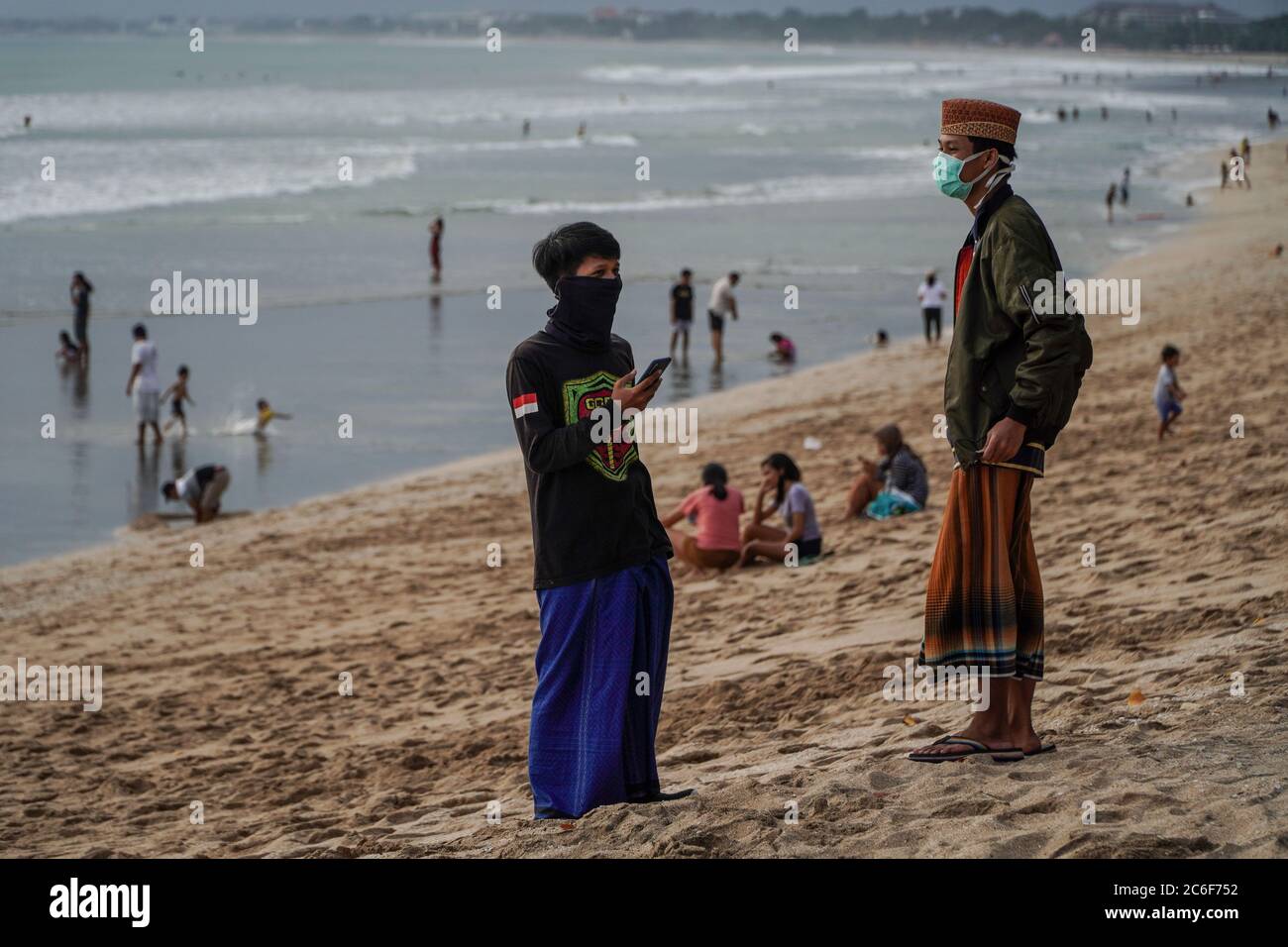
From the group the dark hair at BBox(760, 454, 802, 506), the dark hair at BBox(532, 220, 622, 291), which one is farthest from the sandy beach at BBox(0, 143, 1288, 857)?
the dark hair at BBox(532, 220, 622, 291)

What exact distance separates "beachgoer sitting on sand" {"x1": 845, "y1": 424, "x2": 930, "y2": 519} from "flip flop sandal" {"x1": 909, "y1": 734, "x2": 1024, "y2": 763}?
560 centimetres

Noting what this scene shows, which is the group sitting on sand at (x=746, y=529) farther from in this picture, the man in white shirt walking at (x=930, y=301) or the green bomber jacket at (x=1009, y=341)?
the man in white shirt walking at (x=930, y=301)

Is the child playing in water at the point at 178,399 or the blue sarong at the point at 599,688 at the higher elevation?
the child playing in water at the point at 178,399

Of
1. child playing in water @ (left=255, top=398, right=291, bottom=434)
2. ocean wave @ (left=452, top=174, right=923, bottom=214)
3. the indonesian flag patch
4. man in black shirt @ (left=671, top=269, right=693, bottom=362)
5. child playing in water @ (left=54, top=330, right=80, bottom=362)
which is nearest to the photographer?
the indonesian flag patch

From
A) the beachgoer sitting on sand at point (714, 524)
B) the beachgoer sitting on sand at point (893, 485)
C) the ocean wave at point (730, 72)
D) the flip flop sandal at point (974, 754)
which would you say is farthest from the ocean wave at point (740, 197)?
the ocean wave at point (730, 72)

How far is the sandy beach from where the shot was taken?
407cm

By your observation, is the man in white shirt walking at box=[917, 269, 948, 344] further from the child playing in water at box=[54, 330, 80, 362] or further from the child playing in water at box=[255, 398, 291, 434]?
the child playing in water at box=[54, 330, 80, 362]

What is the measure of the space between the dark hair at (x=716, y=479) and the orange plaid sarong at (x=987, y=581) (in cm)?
469

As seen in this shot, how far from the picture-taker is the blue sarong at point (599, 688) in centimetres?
426

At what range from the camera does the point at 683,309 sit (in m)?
19.3

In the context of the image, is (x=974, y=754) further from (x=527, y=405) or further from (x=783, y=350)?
(x=783, y=350)

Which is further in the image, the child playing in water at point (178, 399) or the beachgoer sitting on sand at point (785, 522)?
the child playing in water at point (178, 399)

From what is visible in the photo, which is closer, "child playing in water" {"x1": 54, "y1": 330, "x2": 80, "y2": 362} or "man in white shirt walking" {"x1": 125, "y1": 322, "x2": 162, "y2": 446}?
"man in white shirt walking" {"x1": 125, "y1": 322, "x2": 162, "y2": 446}
